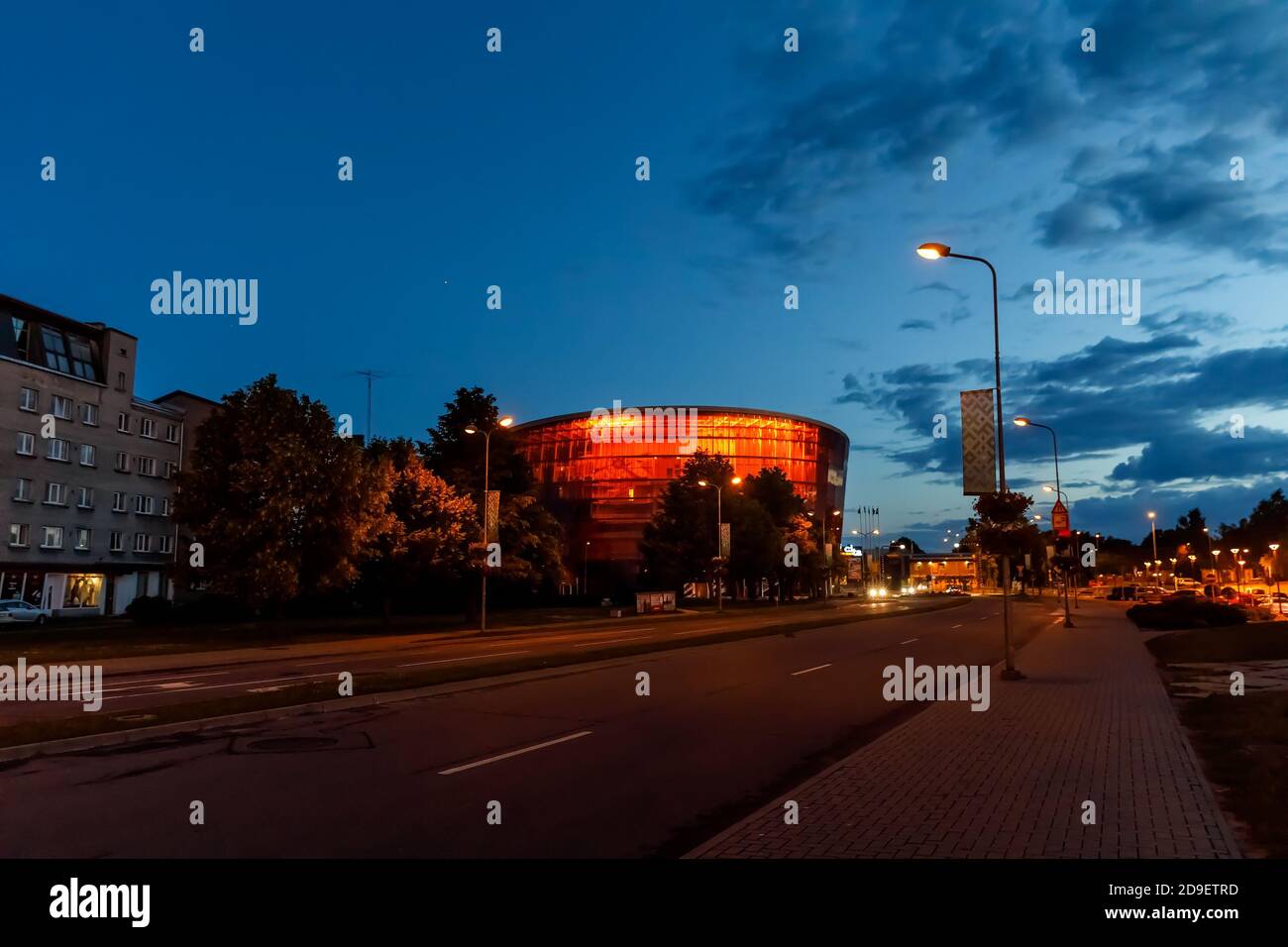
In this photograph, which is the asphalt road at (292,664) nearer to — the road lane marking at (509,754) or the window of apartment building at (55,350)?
the road lane marking at (509,754)

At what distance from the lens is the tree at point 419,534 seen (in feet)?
136

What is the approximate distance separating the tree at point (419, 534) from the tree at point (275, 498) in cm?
426

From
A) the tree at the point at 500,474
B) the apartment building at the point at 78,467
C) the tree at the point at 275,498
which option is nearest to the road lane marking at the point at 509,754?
the tree at the point at 275,498

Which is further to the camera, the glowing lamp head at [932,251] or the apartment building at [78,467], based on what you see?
the apartment building at [78,467]

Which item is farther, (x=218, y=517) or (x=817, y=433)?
(x=817, y=433)

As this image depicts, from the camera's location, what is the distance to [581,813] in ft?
25.7

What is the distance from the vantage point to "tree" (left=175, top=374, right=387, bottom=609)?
33.6 metres

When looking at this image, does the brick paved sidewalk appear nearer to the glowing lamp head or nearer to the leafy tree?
the glowing lamp head

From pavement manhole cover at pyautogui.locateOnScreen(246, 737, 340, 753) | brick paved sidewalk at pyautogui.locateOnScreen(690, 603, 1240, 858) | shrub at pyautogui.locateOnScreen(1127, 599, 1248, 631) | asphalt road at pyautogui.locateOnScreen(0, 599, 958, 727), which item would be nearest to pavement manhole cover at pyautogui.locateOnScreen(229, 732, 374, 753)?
pavement manhole cover at pyautogui.locateOnScreen(246, 737, 340, 753)

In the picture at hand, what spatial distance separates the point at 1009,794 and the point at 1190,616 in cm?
3816

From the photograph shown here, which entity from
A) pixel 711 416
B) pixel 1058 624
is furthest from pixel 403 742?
pixel 711 416

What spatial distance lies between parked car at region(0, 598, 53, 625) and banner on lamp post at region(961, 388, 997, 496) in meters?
50.2

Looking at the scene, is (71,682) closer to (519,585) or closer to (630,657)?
(630,657)

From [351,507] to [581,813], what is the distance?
30.2 meters
